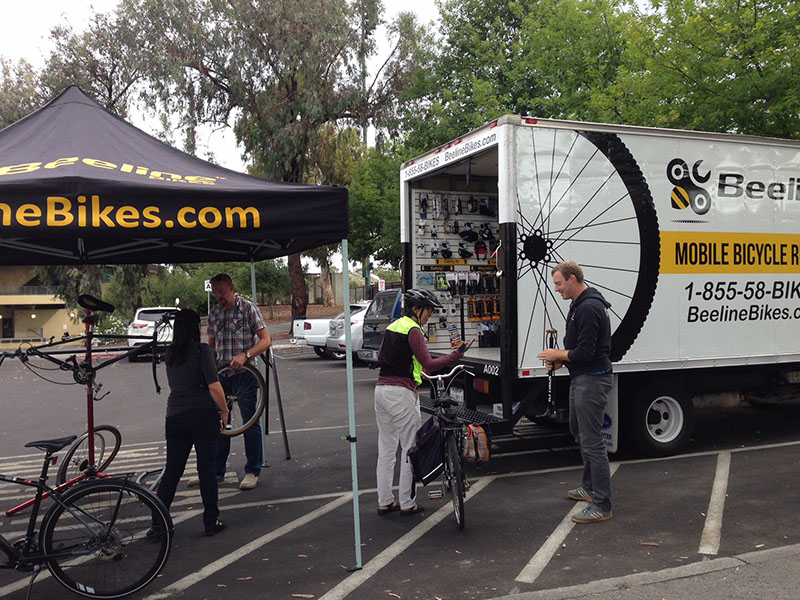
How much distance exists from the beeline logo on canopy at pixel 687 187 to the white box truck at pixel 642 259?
2cm

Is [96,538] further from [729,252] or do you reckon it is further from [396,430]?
[729,252]

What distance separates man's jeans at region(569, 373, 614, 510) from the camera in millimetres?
5234

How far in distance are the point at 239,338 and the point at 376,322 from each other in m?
6.70

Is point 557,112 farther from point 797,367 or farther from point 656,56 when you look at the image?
point 797,367

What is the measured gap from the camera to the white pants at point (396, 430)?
529 cm

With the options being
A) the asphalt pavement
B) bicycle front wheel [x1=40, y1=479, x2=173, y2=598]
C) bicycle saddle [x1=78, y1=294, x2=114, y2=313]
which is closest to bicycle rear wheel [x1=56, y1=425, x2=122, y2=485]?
the asphalt pavement

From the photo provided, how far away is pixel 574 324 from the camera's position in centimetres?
526

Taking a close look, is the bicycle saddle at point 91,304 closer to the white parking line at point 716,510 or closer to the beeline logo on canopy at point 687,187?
the white parking line at point 716,510

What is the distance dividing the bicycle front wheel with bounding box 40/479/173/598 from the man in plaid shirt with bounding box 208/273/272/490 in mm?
2201

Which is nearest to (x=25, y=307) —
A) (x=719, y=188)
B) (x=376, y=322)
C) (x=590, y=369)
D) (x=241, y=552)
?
(x=376, y=322)

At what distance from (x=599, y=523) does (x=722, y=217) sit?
3.83 meters

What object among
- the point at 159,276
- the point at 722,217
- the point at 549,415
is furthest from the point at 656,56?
the point at 159,276

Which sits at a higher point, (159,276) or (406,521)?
(159,276)

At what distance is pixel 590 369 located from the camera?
5238 millimetres
